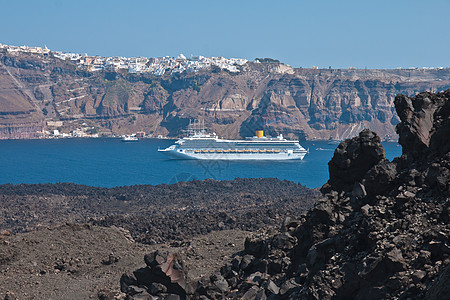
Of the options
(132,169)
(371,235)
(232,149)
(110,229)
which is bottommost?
(132,169)

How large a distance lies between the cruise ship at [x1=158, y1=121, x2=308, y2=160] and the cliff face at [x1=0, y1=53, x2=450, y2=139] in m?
50.6

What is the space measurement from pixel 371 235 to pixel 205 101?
143 meters

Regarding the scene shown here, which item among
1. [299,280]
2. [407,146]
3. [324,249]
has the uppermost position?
[407,146]

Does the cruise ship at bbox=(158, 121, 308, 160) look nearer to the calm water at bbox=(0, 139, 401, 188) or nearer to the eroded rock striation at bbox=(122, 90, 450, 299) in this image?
the calm water at bbox=(0, 139, 401, 188)

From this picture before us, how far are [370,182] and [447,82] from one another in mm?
171929

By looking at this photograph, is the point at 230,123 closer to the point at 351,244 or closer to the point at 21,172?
the point at 21,172

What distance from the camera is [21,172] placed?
6341 centimetres

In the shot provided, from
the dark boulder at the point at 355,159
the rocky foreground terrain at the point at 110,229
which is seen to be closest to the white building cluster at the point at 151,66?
the rocky foreground terrain at the point at 110,229

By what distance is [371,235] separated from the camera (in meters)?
8.11

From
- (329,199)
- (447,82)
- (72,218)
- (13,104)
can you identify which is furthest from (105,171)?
(447,82)

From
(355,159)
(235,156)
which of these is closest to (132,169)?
(235,156)

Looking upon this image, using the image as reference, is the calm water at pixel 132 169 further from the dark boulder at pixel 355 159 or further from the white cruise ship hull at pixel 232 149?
the dark boulder at pixel 355 159

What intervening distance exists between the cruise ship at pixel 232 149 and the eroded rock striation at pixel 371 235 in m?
62.4

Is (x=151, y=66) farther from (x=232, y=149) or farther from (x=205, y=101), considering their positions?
(x=232, y=149)
